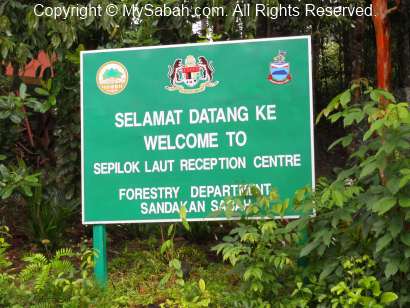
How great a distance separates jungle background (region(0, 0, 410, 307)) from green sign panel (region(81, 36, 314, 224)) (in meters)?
0.32

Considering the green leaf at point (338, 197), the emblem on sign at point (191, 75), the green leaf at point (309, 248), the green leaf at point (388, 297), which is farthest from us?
the emblem on sign at point (191, 75)

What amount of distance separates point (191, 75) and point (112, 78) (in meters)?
0.62

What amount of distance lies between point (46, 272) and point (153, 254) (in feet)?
4.25

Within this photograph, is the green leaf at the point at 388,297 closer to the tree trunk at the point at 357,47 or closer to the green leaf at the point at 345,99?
the green leaf at the point at 345,99

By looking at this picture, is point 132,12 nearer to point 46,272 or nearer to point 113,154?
point 113,154

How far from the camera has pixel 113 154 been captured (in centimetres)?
462

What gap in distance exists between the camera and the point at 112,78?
4680 millimetres

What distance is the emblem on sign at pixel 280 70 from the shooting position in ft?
14.5

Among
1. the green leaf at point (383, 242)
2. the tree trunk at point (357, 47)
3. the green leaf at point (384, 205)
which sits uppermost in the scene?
the tree trunk at point (357, 47)

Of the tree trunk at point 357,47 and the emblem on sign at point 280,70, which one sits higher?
the tree trunk at point 357,47

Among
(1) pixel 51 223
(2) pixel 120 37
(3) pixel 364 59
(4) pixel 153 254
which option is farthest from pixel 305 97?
(3) pixel 364 59

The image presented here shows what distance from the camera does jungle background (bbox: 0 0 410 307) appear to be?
3.55 meters

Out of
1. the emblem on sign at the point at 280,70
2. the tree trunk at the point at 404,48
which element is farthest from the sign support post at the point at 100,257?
the tree trunk at the point at 404,48

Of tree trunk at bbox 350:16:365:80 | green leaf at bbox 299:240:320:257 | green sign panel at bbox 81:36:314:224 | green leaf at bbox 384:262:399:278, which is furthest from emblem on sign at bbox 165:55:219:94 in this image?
tree trunk at bbox 350:16:365:80
